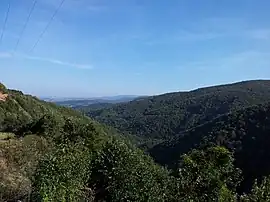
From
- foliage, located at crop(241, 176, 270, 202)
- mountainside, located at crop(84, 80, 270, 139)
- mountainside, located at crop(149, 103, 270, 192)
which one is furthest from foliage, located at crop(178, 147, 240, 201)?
mountainside, located at crop(84, 80, 270, 139)

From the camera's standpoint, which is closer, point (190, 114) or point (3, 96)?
point (3, 96)

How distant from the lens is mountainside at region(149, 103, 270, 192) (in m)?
71.9

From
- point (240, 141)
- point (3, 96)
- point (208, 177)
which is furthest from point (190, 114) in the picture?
point (208, 177)

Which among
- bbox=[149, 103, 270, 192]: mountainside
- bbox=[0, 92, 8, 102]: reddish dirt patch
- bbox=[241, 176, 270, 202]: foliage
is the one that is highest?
bbox=[0, 92, 8, 102]: reddish dirt patch

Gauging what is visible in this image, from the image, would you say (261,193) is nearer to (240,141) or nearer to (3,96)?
(240,141)

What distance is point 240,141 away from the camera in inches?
3233

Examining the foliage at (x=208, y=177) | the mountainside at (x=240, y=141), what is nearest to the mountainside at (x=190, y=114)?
the mountainside at (x=240, y=141)

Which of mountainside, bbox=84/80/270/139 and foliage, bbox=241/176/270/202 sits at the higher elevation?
foliage, bbox=241/176/270/202

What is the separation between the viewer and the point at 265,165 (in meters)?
70.0

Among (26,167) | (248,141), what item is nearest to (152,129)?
(248,141)

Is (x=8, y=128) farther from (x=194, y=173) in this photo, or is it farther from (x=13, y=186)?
(x=194, y=173)

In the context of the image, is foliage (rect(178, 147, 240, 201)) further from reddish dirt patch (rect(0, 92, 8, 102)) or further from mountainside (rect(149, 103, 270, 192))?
reddish dirt patch (rect(0, 92, 8, 102))

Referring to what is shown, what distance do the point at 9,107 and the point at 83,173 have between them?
63675 mm

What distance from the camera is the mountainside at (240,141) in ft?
236
